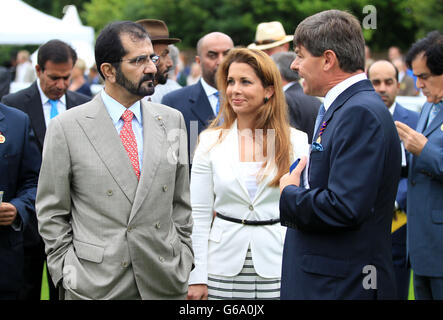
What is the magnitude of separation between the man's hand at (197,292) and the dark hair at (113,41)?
4.92ft

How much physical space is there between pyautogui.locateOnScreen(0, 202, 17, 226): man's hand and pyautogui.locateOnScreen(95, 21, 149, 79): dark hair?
1.18 metres

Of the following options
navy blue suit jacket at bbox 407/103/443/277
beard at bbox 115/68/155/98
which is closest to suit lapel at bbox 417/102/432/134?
navy blue suit jacket at bbox 407/103/443/277

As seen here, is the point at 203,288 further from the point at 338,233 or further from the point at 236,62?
the point at 236,62

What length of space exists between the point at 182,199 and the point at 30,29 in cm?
1144

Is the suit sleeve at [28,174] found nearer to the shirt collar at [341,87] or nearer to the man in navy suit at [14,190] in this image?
the man in navy suit at [14,190]

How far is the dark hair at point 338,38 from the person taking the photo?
9.74 ft

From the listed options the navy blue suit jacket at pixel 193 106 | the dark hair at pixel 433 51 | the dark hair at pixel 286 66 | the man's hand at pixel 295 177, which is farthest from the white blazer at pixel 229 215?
→ the dark hair at pixel 286 66

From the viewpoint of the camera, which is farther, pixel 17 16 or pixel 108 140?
pixel 17 16

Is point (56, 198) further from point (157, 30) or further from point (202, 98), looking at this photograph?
point (157, 30)

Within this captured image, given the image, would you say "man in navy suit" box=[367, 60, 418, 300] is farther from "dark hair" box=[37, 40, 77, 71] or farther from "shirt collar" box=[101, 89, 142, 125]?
"dark hair" box=[37, 40, 77, 71]

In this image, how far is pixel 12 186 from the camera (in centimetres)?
408

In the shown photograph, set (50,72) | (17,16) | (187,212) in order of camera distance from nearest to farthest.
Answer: (187,212) < (50,72) < (17,16)

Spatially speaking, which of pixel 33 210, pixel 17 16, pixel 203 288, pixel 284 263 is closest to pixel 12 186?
pixel 33 210
